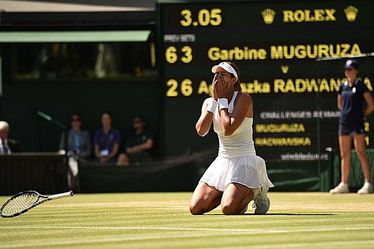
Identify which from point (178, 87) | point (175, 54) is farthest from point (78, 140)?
point (175, 54)

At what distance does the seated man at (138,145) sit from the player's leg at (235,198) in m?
8.72

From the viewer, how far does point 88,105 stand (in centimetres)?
2148

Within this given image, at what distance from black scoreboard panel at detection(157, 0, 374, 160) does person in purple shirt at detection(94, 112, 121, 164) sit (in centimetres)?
189

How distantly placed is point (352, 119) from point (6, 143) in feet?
20.2

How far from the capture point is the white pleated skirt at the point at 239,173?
428 inches

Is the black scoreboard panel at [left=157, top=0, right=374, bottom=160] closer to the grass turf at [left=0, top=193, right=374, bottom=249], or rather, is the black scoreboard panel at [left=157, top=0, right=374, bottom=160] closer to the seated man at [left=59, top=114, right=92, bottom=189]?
the seated man at [left=59, top=114, right=92, bottom=189]

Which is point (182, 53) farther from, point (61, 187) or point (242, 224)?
point (242, 224)

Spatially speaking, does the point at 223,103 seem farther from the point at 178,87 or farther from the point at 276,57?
the point at 178,87

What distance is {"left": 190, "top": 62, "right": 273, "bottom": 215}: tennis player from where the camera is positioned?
10.8 meters

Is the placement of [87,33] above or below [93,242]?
above

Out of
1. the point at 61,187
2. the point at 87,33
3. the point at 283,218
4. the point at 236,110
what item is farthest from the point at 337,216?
the point at 87,33

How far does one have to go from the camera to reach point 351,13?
18.2m

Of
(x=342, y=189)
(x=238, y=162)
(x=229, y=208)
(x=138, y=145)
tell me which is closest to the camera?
(x=229, y=208)

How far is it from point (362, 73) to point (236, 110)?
7.58 m
